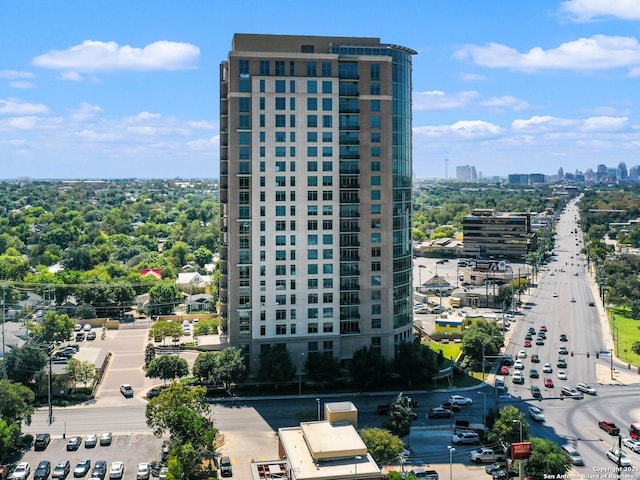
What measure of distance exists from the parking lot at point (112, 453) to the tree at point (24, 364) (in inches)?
651

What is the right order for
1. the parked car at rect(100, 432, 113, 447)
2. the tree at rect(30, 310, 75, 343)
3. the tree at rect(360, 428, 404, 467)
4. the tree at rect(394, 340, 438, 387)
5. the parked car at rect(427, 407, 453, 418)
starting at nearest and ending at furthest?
1. the tree at rect(360, 428, 404, 467)
2. the parked car at rect(100, 432, 113, 447)
3. the parked car at rect(427, 407, 453, 418)
4. the tree at rect(394, 340, 438, 387)
5. the tree at rect(30, 310, 75, 343)

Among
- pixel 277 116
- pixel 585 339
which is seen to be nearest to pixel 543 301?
pixel 585 339

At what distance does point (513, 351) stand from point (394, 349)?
3006cm

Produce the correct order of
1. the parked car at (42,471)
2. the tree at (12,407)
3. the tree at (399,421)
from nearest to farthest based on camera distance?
the parked car at (42,471)
the tree at (399,421)
the tree at (12,407)

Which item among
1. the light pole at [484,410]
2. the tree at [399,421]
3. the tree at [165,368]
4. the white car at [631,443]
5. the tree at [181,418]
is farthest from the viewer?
the tree at [165,368]

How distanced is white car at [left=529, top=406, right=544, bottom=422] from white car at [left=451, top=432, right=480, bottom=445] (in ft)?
36.9

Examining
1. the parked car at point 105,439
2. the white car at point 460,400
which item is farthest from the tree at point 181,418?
the white car at point 460,400

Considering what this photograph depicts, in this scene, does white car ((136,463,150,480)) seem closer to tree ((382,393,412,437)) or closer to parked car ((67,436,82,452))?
parked car ((67,436,82,452))

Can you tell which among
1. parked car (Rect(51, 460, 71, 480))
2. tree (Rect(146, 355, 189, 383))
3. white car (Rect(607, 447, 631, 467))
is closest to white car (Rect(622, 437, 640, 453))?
white car (Rect(607, 447, 631, 467))

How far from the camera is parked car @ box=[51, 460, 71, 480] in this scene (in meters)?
62.2

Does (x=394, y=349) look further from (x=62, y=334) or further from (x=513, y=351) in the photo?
(x=62, y=334)

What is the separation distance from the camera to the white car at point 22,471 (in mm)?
60987

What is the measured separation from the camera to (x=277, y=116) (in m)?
87.6

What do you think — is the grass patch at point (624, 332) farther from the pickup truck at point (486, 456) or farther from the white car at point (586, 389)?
the pickup truck at point (486, 456)
